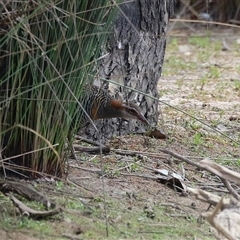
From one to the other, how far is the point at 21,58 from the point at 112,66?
181 cm

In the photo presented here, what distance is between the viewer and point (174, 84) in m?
8.12

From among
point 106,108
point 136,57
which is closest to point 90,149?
point 106,108

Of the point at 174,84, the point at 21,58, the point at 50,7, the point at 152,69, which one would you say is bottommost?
the point at 174,84

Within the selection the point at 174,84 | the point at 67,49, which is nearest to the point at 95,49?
the point at 67,49

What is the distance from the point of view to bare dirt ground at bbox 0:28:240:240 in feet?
11.3

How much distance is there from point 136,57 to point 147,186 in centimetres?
138

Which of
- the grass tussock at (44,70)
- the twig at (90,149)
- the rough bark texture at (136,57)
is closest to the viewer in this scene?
the grass tussock at (44,70)

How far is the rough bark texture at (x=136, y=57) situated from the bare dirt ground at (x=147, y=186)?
0.54ft

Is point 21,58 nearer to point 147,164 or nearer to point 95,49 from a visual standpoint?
point 95,49

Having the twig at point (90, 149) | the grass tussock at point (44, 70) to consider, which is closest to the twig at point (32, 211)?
the grass tussock at point (44, 70)

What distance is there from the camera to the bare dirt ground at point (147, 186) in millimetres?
3459

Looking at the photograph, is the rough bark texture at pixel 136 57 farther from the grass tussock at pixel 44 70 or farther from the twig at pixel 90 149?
the grass tussock at pixel 44 70

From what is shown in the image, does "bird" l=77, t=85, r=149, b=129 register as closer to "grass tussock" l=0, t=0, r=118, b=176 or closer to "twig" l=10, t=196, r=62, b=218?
"grass tussock" l=0, t=0, r=118, b=176

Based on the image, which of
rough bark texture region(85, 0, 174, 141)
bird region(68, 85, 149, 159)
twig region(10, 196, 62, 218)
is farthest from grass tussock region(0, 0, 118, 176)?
rough bark texture region(85, 0, 174, 141)
